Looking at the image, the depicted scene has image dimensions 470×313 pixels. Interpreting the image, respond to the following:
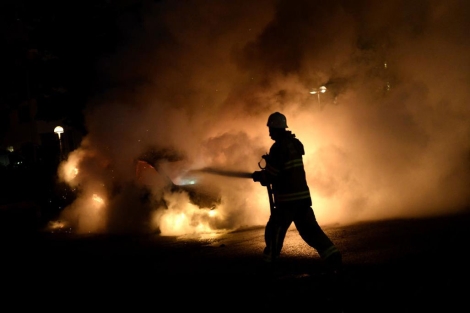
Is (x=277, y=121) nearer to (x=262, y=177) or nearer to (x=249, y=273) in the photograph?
(x=262, y=177)

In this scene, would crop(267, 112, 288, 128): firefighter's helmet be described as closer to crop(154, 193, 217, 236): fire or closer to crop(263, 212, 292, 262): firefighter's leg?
crop(263, 212, 292, 262): firefighter's leg

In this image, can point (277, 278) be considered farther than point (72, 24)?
No

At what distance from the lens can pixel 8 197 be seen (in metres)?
15.5

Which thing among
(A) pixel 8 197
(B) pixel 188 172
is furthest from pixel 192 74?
(A) pixel 8 197

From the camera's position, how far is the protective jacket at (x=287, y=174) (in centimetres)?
533

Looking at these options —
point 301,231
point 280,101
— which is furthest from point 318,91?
point 301,231

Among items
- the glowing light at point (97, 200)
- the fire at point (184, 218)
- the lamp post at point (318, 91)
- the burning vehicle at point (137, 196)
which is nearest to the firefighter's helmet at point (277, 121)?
the burning vehicle at point (137, 196)

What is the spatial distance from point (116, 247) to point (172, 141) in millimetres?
2624

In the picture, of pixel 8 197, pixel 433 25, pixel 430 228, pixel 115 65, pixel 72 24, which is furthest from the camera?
pixel 72 24

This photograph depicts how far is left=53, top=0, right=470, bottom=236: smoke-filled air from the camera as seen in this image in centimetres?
1000

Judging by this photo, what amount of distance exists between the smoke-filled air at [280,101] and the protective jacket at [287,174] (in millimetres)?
4184

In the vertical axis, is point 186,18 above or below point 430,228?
above

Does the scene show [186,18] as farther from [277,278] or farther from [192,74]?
[277,278]

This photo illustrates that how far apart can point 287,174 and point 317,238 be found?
0.71 m
